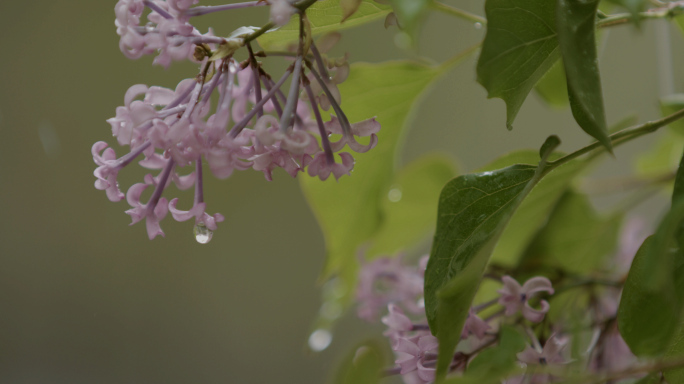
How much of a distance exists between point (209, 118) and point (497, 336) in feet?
0.61

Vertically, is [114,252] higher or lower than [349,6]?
lower

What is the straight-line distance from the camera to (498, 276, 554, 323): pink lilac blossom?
0.30 metres

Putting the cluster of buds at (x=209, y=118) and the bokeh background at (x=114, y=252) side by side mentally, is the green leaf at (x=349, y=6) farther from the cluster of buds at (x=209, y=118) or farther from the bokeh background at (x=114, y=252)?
the bokeh background at (x=114, y=252)

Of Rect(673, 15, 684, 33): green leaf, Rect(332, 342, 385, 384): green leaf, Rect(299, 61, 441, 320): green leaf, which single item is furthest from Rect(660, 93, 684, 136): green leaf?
Rect(332, 342, 385, 384): green leaf

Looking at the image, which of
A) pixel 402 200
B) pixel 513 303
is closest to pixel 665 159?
pixel 402 200

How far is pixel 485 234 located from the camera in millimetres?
255

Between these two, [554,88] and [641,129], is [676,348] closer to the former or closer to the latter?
[641,129]

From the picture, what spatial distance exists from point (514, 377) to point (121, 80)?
585 mm

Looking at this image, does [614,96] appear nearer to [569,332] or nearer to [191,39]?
[569,332]

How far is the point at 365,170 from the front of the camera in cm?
42

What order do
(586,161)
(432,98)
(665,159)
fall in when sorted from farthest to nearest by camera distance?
(432,98) → (665,159) → (586,161)

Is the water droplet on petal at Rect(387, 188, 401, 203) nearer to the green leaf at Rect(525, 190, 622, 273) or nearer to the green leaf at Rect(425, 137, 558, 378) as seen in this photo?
the green leaf at Rect(525, 190, 622, 273)

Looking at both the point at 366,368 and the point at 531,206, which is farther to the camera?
the point at 531,206

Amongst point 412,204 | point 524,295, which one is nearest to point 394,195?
point 412,204
